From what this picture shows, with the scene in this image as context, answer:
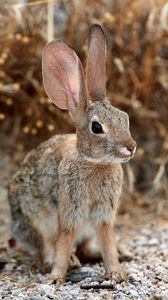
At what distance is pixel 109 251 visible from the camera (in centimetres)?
398

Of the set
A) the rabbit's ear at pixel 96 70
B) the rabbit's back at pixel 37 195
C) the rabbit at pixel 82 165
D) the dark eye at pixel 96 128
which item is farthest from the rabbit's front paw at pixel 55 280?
the rabbit's ear at pixel 96 70

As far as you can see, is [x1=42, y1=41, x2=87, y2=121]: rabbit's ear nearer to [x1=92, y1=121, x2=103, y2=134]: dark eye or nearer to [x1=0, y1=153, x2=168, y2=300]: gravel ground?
[x1=92, y1=121, x2=103, y2=134]: dark eye

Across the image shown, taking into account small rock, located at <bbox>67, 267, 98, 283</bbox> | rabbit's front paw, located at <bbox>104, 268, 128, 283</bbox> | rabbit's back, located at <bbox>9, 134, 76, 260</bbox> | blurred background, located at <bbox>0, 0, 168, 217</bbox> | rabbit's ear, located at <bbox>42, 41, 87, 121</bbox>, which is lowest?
rabbit's front paw, located at <bbox>104, 268, 128, 283</bbox>

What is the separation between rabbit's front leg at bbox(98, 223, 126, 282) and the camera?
12.8ft

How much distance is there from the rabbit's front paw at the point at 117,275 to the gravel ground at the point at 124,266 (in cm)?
4

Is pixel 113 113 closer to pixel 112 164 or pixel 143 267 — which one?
pixel 112 164

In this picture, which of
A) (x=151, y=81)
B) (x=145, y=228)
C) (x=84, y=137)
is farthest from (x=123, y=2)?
(x=84, y=137)

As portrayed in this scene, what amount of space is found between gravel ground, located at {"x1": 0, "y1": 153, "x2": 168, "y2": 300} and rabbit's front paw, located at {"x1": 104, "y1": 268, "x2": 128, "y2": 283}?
0.04 metres

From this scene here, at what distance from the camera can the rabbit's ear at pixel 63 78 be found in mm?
3910

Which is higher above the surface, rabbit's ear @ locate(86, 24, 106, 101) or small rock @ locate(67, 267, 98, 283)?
rabbit's ear @ locate(86, 24, 106, 101)

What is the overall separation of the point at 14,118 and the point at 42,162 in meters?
1.69

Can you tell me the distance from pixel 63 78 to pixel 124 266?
1.23 meters

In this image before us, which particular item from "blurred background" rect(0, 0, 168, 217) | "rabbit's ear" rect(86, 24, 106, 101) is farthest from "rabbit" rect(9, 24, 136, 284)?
"blurred background" rect(0, 0, 168, 217)

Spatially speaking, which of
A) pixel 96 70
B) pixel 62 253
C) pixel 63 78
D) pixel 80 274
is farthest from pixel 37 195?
pixel 96 70
